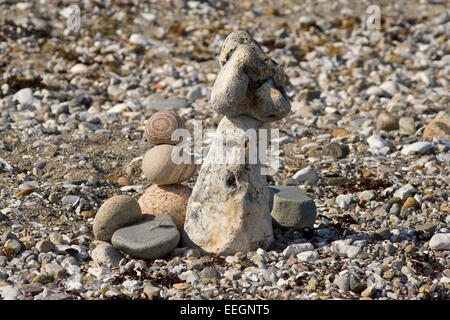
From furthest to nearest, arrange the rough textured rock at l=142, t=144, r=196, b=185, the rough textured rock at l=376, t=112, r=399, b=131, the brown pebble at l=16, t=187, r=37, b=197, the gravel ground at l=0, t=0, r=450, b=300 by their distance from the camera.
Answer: the rough textured rock at l=376, t=112, r=399, b=131 → the brown pebble at l=16, t=187, r=37, b=197 → the rough textured rock at l=142, t=144, r=196, b=185 → the gravel ground at l=0, t=0, r=450, b=300

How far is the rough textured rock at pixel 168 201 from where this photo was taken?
6.79 m

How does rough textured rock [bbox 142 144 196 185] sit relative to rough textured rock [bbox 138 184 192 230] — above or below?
above

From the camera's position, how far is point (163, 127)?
691 centimetres

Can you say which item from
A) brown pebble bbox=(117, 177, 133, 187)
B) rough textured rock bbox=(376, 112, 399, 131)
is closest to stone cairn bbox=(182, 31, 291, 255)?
brown pebble bbox=(117, 177, 133, 187)

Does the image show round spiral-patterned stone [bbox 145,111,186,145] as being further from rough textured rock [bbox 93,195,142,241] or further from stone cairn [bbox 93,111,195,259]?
rough textured rock [bbox 93,195,142,241]

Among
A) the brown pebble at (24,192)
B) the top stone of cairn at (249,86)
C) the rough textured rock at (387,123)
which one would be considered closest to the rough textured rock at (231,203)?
the top stone of cairn at (249,86)

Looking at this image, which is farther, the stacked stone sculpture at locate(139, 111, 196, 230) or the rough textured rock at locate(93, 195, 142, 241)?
the stacked stone sculpture at locate(139, 111, 196, 230)

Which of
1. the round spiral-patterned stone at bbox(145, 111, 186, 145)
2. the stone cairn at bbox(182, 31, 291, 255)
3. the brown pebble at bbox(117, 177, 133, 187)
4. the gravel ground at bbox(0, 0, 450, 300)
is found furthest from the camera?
the brown pebble at bbox(117, 177, 133, 187)

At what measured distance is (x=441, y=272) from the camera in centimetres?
606

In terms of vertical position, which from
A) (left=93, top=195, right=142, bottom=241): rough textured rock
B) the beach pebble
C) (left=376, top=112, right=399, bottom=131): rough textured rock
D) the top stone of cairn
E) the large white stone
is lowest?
the beach pebble

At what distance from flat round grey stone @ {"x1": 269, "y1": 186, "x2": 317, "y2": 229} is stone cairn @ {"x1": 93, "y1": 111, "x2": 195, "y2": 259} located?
97 cm

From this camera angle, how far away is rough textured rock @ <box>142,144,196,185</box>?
6730mm

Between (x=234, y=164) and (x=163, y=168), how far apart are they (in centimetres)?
89

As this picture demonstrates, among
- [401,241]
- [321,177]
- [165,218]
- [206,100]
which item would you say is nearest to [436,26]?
[206,100]
